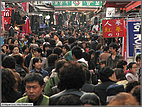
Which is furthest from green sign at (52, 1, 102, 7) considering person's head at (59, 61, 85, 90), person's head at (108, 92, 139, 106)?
person's head at (108, 92, 139, 106)

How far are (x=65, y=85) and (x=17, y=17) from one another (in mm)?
12540

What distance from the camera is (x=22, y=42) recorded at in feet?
42.2

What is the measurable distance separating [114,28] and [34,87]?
249 inches

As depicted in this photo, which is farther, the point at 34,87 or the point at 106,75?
the point at 106,75

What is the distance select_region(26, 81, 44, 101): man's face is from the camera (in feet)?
12.4

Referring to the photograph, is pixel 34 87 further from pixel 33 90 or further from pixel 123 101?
pixel 123 101

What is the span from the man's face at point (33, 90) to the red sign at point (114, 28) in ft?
20.1

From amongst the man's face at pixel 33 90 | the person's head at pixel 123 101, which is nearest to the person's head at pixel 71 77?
the man's face at pixel 33 90

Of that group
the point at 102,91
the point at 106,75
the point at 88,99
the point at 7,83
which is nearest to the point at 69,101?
the point at 88,99

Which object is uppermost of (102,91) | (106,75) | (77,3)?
(77,3)

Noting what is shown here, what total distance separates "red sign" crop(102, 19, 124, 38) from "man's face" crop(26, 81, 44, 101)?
20.1 feet

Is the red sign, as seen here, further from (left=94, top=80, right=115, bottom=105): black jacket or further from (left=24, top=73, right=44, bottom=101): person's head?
(left=24, top=73, right=44, bottom=101): person's head

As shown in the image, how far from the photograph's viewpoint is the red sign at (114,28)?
9.63 m

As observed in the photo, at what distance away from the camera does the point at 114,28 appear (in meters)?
9.77
